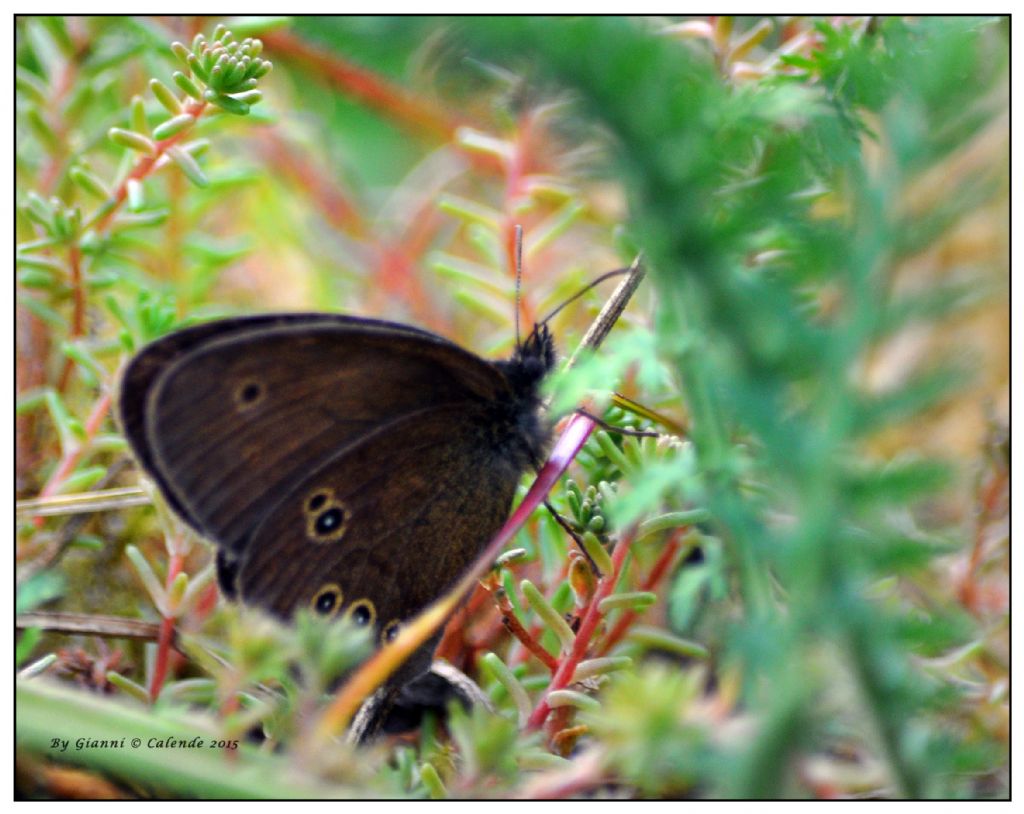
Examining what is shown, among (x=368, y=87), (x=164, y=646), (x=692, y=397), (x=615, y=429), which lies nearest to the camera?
(x=692, y=397)

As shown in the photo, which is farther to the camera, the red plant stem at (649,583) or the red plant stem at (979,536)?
the red plant stem at (979,536)

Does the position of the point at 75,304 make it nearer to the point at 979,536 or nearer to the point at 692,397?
the point at 692,397

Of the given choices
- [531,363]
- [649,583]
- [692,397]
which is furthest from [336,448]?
[692,397]

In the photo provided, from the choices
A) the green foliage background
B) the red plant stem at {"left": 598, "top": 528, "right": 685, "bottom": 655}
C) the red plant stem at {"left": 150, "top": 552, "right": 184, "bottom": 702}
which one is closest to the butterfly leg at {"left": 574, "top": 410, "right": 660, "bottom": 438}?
the green foliage background

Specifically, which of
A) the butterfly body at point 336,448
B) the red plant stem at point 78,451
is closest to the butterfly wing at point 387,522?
the butterfly body at point 336,448

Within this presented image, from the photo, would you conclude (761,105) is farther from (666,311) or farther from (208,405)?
(208,405)

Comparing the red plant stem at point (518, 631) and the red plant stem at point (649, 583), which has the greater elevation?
the red plant stem at point (518, 631)

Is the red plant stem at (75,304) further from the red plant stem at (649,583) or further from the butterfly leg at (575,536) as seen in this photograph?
the red plant stem at (649,583)

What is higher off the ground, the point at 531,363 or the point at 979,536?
the point at 531,363
